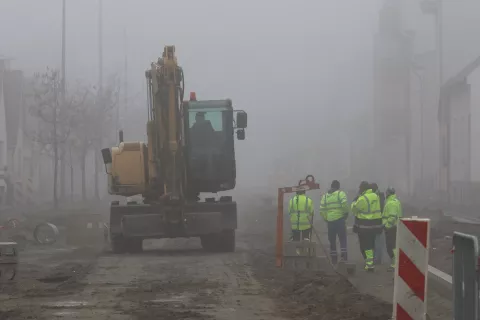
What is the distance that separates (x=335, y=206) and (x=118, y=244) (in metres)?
5.27

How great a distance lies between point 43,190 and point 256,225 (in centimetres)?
3300

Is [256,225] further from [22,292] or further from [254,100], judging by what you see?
[254,100]

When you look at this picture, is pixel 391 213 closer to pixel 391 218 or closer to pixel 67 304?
pixel 391 218

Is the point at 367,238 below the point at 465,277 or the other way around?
below

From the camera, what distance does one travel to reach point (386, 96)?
59.8 meters

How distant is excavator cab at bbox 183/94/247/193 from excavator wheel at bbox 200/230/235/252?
1.16 metres

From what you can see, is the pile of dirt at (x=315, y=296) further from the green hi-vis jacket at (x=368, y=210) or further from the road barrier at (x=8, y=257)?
the road barrier at (x=8, y=257)

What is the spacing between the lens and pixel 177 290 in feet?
39.7

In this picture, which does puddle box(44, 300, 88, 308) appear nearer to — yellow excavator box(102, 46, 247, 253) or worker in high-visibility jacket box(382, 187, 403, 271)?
worker in high-visibility jacket box(382, 187, 403, 271)

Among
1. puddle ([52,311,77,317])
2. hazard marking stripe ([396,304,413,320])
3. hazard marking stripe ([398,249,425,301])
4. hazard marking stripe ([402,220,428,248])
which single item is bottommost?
puddle ([52,311,77,317])

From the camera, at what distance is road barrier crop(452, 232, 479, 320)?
6297 mm

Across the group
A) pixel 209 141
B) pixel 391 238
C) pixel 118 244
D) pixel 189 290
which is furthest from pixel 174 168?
pixel 189 290

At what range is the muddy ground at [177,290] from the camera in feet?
32.6

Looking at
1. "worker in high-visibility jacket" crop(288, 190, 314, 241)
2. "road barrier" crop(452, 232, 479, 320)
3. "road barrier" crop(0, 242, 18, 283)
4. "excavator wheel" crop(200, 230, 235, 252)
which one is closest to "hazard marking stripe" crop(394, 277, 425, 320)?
"road barrier" crop(452, 232, 479, 320)
